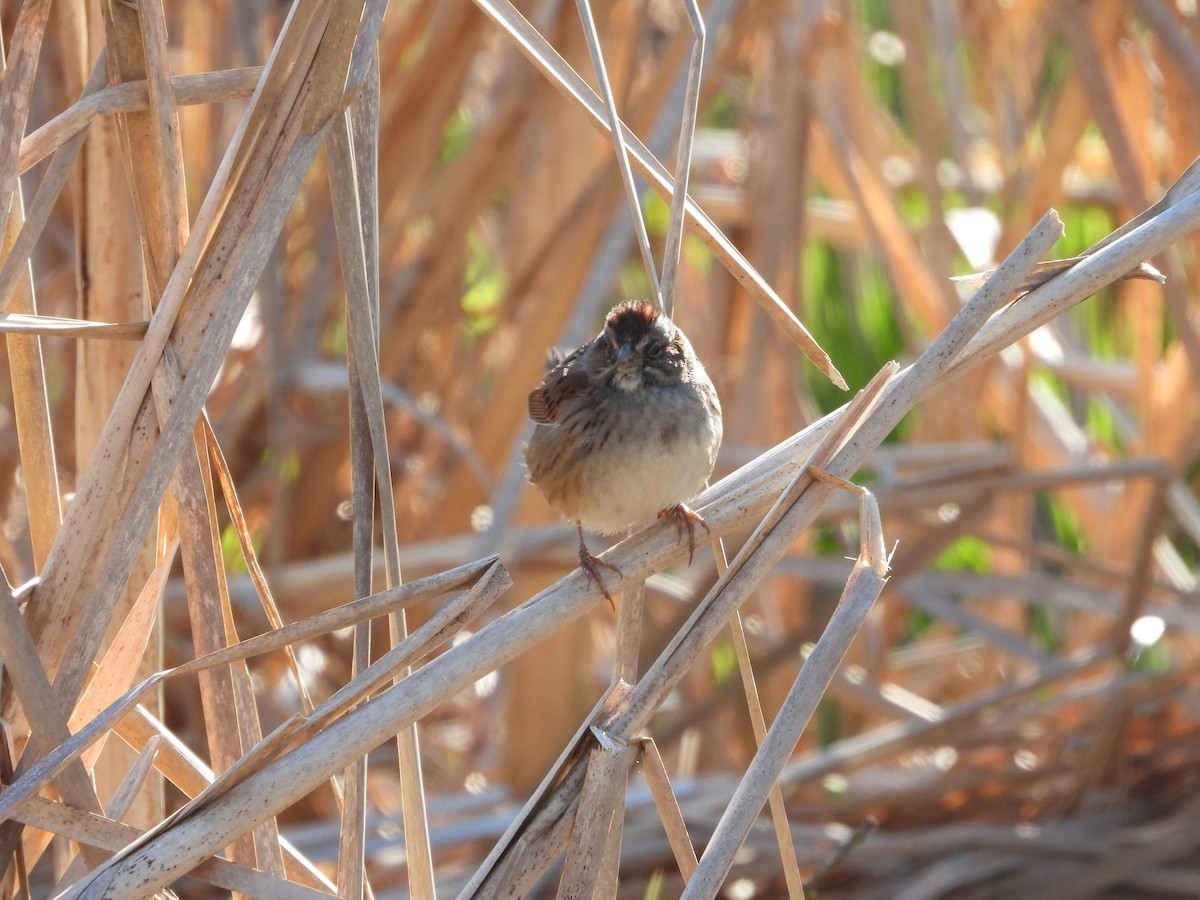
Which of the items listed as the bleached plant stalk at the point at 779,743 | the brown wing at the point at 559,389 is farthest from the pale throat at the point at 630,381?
the bleached plant stalk at the point at 779,743

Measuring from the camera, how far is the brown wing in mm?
2574

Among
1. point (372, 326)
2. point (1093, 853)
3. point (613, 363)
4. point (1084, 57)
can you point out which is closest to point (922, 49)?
point (1084, 57)

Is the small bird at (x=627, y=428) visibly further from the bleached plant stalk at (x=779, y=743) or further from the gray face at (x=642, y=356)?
the bleached plant stalk at (x=779, y=743)

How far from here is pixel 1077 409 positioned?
4.97 metres

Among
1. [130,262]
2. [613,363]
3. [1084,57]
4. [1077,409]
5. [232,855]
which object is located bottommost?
[232,855]

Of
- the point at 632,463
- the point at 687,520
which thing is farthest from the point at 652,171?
the point at 632,463

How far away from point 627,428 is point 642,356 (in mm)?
153

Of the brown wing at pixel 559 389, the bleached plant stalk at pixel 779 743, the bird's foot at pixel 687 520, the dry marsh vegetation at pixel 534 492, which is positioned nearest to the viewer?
the bleached plant stalk at pixel 779 743

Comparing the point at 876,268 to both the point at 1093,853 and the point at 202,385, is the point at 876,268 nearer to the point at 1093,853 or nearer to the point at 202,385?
the point at 1093,853

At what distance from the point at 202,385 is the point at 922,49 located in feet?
9.15

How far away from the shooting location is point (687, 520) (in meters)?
2.02

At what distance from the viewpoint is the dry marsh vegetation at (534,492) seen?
4.98 ft

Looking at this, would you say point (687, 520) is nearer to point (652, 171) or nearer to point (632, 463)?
point (632, 463)

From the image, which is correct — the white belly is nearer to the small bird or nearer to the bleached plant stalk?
the small bird
